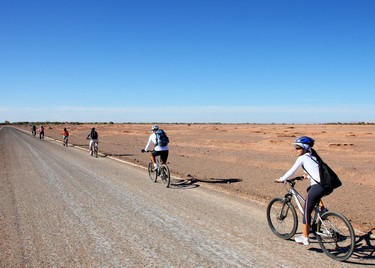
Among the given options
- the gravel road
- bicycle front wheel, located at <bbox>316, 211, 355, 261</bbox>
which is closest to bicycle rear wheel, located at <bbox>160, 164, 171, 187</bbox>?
the gravel road

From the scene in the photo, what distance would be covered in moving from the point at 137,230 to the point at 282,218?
2958mm

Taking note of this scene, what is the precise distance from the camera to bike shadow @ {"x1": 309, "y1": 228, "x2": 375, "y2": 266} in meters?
5.68

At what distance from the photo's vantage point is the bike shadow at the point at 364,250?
5.68 meters

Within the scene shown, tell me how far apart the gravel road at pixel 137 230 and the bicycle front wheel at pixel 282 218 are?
182 mm

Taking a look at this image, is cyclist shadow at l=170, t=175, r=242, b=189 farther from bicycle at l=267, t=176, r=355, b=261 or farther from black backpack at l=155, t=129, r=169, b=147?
bicycle at l=267, t=176, r=355, b=261

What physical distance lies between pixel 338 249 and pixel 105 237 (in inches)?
166

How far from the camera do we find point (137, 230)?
7.21 metres

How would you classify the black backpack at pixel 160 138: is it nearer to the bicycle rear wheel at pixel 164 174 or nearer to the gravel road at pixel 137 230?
the bicycle rear wheel at pixel 164 174

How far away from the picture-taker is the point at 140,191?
1145 centimetres

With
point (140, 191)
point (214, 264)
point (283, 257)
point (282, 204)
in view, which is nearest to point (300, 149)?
point (282, 204)

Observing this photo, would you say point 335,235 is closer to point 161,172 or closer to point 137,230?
point 137,230

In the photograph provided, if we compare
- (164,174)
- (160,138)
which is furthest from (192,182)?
(160,138)

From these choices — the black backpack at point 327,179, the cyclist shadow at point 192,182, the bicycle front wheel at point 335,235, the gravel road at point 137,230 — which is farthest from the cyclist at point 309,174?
the cyclist shadow at point 192,182

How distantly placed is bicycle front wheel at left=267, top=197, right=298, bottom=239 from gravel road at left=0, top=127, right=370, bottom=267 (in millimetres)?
182
